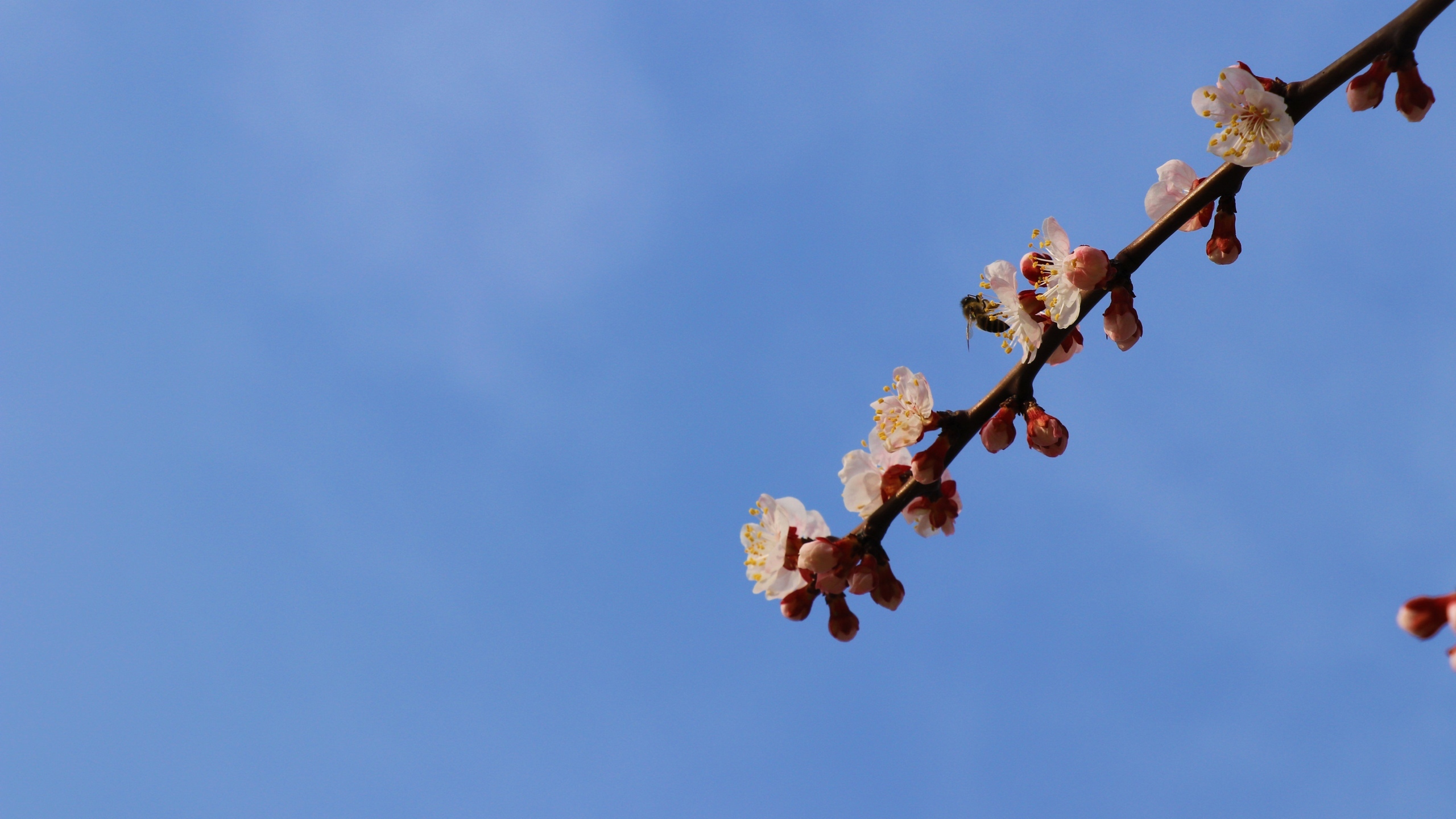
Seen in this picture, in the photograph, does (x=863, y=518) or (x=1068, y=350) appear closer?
(x=863, y=518)

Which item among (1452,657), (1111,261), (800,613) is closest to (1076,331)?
(1111,261)

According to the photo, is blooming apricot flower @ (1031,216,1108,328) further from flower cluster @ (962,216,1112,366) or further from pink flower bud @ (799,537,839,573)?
pink flower bud @ (799,537,839,573)

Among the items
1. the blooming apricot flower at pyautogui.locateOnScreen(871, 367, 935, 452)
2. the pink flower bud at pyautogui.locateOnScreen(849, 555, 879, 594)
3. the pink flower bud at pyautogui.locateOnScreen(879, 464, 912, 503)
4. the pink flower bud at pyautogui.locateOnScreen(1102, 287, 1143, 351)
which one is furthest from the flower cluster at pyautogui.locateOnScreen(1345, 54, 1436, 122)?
the pink flower bud at pyautogui.locateOnScreen(849, 555, 879, 594)

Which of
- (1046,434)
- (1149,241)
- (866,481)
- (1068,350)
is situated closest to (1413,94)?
(1149,241)

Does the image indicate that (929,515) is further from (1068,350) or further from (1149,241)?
(1149,241)

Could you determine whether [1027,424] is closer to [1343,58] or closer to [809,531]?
[809,531]

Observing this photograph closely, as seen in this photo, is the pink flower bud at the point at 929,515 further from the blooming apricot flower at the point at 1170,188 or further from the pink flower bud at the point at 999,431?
the blooming apricot flower at the point at 1170,188
